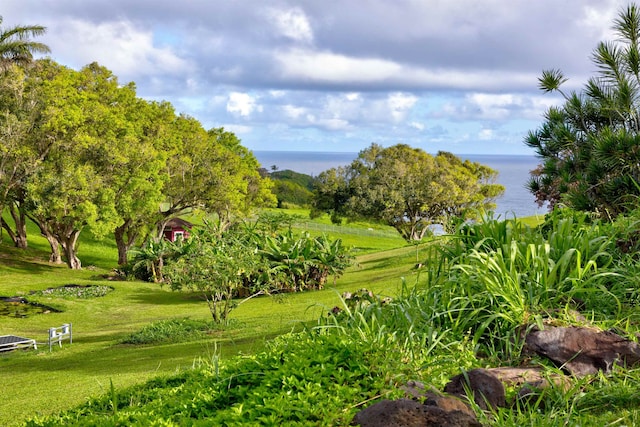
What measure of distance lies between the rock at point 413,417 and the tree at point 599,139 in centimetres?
1029

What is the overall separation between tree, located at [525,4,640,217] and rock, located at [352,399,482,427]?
405 inches

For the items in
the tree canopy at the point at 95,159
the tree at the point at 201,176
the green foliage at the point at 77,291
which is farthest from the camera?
the tree at the point at 201,176

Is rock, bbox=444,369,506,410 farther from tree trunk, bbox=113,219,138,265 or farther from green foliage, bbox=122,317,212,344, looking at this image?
tree trunk, bbox=113,219,138,265

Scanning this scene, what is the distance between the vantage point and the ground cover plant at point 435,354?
12.2 ft

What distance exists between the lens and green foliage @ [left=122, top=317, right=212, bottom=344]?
15402 mm

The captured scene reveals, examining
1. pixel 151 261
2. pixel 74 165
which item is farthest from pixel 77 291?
pixel 74 165

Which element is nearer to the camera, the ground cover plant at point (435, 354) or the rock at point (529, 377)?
the ground cover plant at point (435, 354)

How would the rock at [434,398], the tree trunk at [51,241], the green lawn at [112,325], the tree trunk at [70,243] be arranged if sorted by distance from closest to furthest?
the rock at [434,398] < the green lawn at [112,325] < the tree trunk at [70,243] < the tree trunk at [51,241]

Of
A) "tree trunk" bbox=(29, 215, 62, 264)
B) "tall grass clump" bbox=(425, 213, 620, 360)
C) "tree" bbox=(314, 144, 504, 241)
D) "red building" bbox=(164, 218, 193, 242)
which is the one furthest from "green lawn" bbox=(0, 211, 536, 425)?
"tree" bbox=(314, 144, 504, 241)

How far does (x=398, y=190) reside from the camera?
45.5m

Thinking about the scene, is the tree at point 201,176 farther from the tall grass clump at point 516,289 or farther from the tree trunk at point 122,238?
the tall grass clump at point 516,289

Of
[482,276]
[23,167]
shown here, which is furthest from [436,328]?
[23,167]

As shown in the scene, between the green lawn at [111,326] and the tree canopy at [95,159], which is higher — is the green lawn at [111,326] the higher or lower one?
the lower one

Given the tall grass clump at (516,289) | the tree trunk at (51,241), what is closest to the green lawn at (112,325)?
the tree trunk at (51,241)
